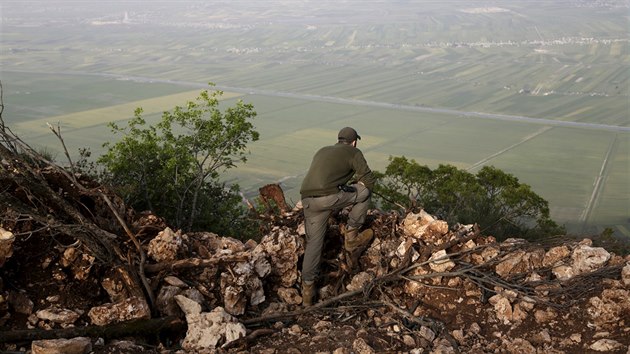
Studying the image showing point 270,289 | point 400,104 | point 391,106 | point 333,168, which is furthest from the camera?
point 400,104

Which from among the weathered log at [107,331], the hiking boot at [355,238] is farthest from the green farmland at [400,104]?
the weathered log at [107,331]

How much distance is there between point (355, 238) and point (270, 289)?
1.49m

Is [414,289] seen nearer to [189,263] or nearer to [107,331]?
[189,263]

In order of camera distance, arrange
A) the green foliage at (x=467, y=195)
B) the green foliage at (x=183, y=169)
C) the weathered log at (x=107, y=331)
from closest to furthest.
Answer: the weathered log at (x=107, y=331) < the green foliage at (x=183, y=169) < the green foliage at (x=467, y=195)

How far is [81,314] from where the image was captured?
788 centimetres

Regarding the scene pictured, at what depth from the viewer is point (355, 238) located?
378 inches

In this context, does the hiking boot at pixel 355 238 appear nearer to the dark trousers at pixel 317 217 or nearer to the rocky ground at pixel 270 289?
the rocky ground at pixel 270 289

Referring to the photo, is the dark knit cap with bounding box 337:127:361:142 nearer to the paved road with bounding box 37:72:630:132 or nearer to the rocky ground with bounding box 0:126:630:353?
the rocky ground with bounding box 0:126:630:353

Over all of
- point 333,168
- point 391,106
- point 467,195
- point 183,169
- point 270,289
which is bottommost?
point 391,106

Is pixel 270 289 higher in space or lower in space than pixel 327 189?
lower

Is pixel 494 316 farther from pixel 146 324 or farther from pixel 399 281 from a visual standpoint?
pixel 146 324

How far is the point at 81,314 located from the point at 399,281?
4.40 m

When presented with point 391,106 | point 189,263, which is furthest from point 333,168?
point 391,106

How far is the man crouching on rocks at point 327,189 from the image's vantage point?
8.91 metres
